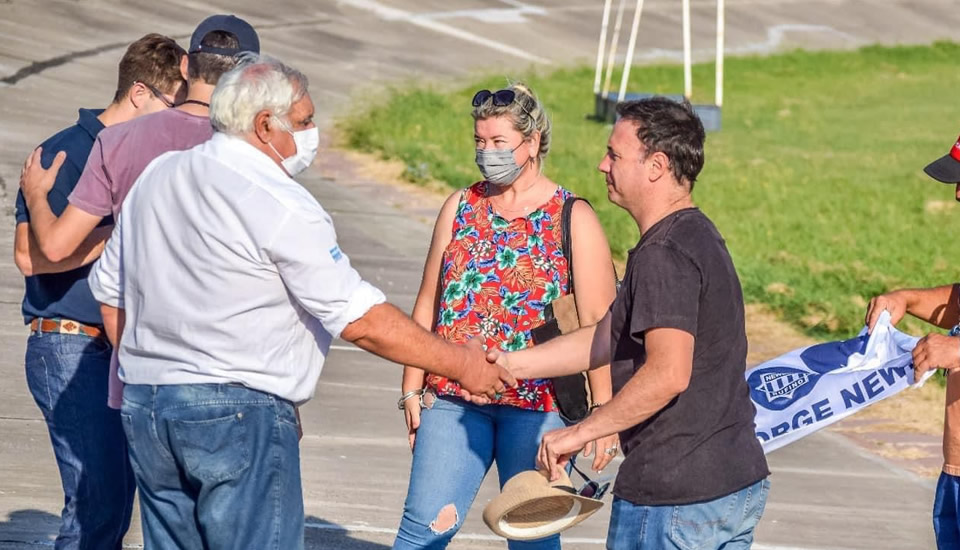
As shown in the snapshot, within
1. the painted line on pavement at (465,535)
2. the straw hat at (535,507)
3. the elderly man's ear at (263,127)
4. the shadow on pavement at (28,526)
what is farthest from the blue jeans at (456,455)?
the shadow on pavement at (28,526)

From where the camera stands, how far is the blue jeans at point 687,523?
4020 mm

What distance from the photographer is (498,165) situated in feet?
16.8

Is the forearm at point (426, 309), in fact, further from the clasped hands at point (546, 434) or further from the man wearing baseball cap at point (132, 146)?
the man wearing baseball cap at point (132, 146)

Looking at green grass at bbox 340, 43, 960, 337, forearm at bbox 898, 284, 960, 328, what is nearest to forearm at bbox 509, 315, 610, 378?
forearm at bbox 898, 284, 960, 328

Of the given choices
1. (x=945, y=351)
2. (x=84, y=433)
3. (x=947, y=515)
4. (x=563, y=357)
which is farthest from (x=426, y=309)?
(x=947, y=515)

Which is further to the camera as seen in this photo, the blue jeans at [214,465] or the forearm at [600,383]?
the forearm at [600,383]

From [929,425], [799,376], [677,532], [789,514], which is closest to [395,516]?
[789,514]

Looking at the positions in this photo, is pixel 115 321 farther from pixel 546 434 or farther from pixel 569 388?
pixel 569 388

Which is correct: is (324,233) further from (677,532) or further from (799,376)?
(799,376)

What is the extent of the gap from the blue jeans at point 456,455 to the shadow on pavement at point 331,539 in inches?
66.7

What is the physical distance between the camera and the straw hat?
13.9 ft

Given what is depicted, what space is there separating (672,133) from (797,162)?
19956mm

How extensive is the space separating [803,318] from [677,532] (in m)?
9.16

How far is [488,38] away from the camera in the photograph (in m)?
37.9
